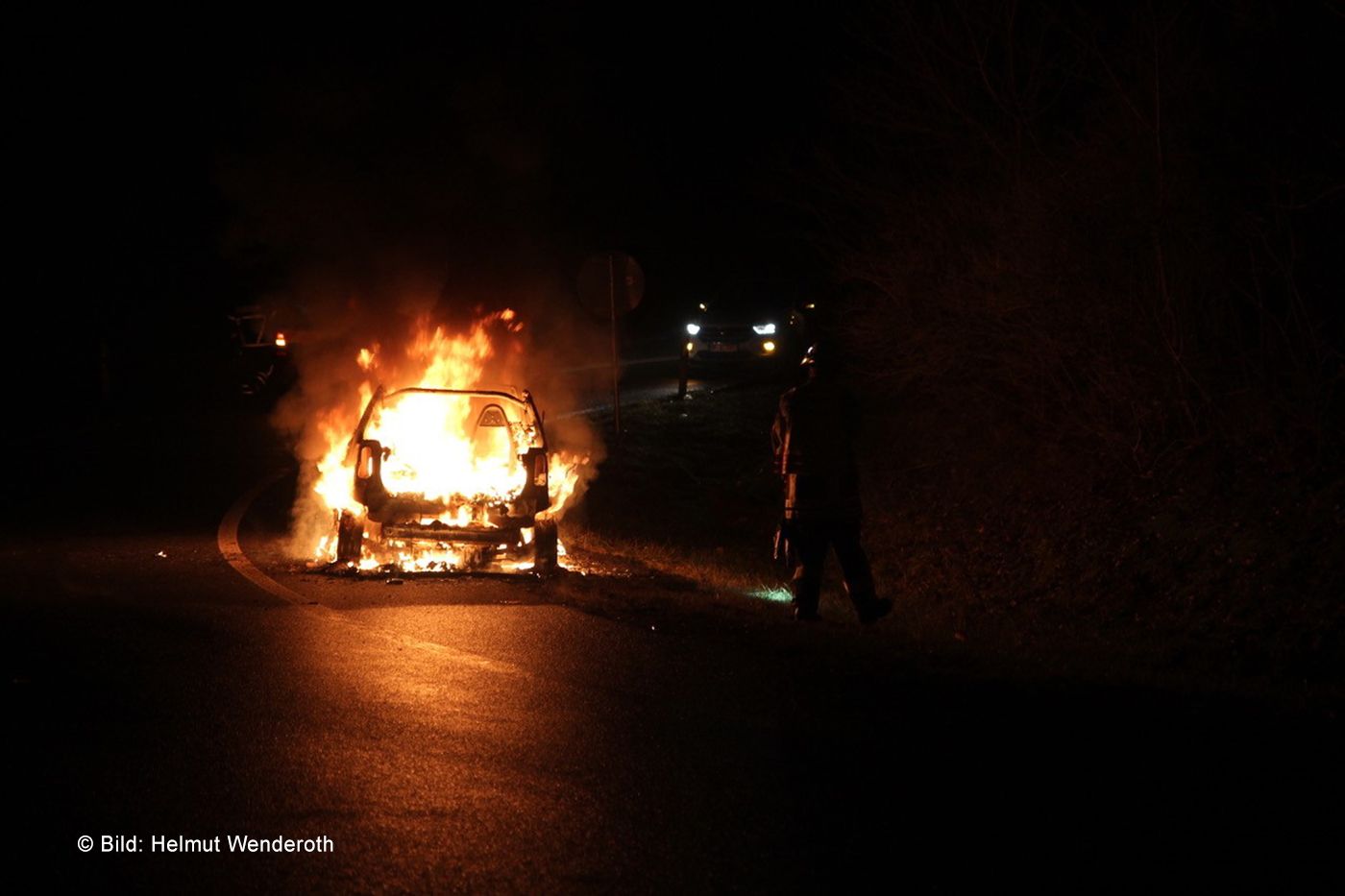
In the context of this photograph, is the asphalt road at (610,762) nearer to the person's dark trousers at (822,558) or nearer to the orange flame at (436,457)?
the person's dark trousers at (822,558)

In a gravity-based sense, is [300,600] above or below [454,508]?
below

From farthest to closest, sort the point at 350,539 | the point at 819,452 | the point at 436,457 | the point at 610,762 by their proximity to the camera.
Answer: the point at 436,457 < the point at 350,539 < the point at 819,452 < the point at 610,762

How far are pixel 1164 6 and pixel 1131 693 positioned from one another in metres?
7.33

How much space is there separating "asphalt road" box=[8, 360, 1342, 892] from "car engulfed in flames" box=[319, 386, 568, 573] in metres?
2.07

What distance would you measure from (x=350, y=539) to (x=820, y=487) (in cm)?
404

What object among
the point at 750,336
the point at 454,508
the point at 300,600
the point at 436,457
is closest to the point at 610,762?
the point at 300,600

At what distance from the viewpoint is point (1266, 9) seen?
11695mm

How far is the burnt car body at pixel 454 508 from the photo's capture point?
11.3 metres

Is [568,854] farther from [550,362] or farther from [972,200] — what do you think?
[550,362]

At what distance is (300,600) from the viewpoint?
32.0 ft

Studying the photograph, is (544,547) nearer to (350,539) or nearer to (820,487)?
(350,539)

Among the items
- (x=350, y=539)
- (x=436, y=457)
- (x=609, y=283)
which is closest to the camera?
(x=350, y=539)

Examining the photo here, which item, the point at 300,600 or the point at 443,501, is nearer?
the point at 300,600

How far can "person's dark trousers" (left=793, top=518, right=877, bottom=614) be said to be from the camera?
9.49 meters
